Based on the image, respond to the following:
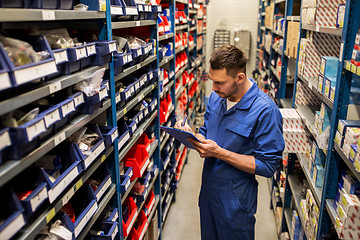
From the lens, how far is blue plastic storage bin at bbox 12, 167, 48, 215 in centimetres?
122

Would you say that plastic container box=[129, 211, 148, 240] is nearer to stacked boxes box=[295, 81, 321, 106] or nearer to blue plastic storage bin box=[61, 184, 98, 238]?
blue plastic storage bin box=[61, 184, 98, 238]

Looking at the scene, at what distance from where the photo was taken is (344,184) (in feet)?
6.68

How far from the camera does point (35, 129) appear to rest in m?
1.22

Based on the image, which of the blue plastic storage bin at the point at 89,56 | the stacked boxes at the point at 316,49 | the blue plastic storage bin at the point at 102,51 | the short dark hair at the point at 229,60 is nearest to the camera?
the blue plastic storage bin at the point at 89,56

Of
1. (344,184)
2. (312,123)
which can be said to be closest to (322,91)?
(312,123)

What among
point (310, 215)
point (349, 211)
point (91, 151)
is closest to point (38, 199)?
point (91, 151)

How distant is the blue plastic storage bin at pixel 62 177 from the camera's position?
4.47 feet

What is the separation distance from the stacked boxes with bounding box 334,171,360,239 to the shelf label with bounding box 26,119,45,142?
61.1 inches

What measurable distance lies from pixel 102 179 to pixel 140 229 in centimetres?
83

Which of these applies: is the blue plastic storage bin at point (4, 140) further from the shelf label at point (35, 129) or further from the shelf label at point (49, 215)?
the shelf label at point (49, 215)

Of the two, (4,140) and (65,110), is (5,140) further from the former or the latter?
(65,110)

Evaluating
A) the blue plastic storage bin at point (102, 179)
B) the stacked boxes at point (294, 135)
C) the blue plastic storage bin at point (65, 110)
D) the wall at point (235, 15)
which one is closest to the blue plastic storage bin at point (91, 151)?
the blue plastic storage bin at point (65, 110)

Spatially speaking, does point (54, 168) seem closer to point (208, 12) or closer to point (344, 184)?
point (344, 184)

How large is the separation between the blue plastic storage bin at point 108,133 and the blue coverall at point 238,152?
747mm
